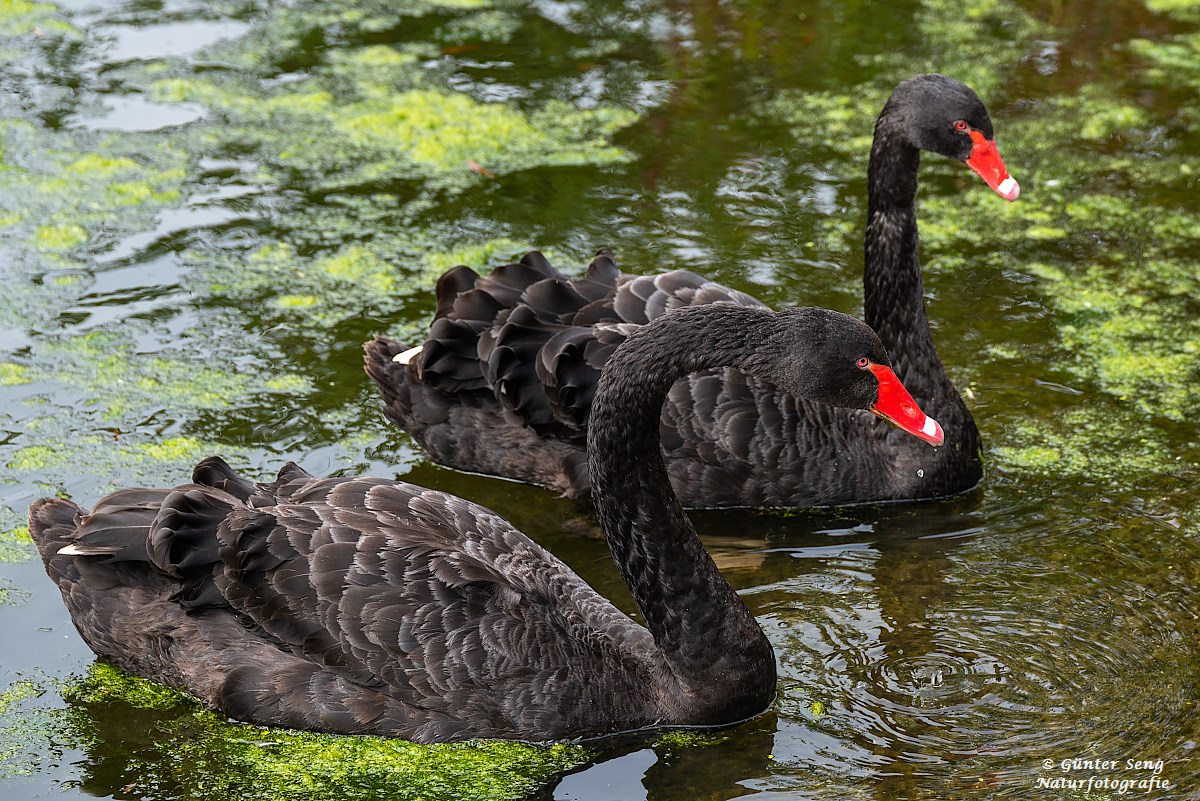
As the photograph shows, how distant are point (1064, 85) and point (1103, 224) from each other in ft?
7.11

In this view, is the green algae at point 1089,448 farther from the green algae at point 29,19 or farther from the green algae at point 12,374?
the green algae at point 29,19

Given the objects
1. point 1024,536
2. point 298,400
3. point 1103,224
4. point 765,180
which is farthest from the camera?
point 765,180

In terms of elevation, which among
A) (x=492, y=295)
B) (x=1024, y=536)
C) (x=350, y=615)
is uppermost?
(x=492, y=295)

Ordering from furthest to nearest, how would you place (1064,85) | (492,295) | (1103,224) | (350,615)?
1. (1064,85)
2. (1103,224)
3. (492,295)
4. (350,615)

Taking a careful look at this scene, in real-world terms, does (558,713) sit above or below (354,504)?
below

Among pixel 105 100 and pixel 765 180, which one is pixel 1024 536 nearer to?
pixel 765 180

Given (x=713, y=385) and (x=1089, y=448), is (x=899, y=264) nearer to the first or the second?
(x=713, y=385)

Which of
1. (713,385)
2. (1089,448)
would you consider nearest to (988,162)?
(1089,448)

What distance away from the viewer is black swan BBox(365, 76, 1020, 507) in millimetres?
5566

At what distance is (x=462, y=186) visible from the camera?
26.3ft

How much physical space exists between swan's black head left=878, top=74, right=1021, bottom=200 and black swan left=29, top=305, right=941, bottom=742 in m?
→ 1.70

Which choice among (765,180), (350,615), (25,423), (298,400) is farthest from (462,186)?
(350,615)

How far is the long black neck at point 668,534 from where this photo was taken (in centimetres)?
411

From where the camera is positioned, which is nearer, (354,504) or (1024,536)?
(354,504)
